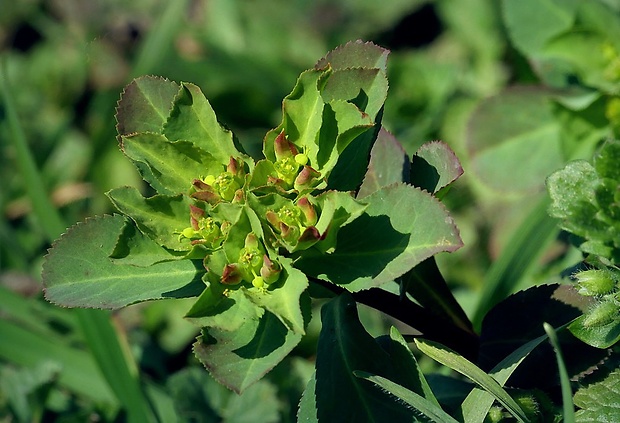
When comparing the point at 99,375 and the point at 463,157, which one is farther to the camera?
the point at 463,157

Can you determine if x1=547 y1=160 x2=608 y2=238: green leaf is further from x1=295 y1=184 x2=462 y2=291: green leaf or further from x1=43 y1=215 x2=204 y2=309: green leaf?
x1=43 y1=215 x2=204 y2=309: green leaf

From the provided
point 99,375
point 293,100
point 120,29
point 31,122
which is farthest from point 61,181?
point 293,100

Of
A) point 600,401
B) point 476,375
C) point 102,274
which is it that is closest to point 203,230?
point 102,274

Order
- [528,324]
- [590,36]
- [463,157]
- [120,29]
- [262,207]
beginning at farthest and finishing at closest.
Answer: [120,29], [463,157], [590,36], [528,324], [262,207]

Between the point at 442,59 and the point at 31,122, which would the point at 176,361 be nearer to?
the point at 31,122

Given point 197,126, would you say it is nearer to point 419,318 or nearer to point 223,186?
point 223,186

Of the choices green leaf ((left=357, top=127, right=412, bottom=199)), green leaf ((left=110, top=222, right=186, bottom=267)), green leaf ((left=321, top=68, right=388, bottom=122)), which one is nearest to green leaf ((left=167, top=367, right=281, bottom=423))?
green leaf ((left=357, top=127, right=412, bottom=199))

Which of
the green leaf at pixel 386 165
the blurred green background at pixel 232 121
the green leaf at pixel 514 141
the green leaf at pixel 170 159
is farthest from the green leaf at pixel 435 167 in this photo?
the green leaf at pixel 514 141

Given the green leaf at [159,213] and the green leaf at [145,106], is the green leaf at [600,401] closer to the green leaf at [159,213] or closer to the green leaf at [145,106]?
the green leaf at [159,213]

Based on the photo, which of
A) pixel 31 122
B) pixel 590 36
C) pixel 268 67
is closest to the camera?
pixel 590 36
